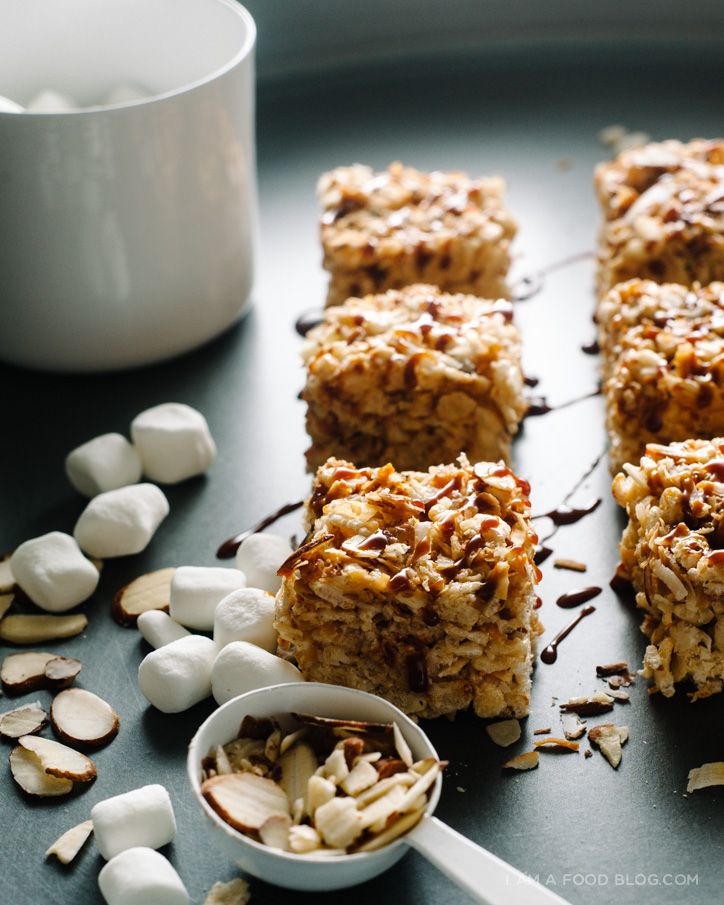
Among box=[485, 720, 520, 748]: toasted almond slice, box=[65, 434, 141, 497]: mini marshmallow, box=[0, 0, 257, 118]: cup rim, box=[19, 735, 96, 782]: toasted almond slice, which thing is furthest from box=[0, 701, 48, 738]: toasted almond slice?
box=[0, 0, 257, 118]: cup rim

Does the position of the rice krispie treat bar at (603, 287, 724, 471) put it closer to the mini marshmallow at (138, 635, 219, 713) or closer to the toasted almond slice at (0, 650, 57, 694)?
the mini marshmallow at (138, 635, 219, 713)

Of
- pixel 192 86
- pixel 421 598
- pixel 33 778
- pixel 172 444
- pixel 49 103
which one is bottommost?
pixel 33 778

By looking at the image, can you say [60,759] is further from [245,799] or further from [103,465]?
[103,465]

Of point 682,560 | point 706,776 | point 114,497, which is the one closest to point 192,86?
point 114,497

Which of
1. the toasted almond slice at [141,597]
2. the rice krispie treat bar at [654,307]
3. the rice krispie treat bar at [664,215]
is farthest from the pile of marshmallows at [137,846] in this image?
the rice krispie treat bar at [664,215]

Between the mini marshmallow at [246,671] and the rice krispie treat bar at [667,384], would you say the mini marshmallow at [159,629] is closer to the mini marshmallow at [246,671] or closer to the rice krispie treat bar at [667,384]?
the mini marshmallow at [246,671]
